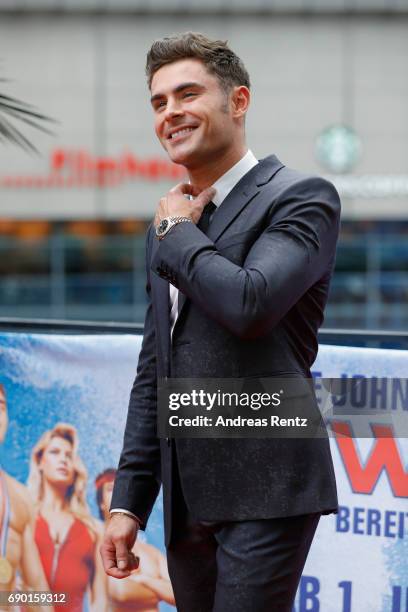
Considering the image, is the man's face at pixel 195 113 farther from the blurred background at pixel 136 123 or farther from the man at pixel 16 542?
the blurred background at pixel 136 123

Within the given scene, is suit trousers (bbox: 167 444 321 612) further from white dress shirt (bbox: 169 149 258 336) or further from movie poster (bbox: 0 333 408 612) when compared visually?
movie poster (bbox: 0 333 408 612)

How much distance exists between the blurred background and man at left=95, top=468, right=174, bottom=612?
21.6m

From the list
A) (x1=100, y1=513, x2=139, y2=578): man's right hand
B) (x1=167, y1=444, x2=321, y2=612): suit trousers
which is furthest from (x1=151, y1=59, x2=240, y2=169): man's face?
(x1=100, y1=513, x2=139, y2=578): man's right hand

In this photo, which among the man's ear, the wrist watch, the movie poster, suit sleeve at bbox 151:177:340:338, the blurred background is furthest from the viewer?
the blurred background

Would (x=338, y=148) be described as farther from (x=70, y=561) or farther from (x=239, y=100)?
(x=239, y=100)

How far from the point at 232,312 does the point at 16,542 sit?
2.11 metres

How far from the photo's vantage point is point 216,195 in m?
2.31

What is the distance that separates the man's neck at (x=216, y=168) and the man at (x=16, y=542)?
1.89 m

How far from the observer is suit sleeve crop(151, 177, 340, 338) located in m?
2.03

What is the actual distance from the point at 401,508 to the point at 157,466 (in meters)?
1.12

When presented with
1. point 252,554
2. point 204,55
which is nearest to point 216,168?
point 204,55

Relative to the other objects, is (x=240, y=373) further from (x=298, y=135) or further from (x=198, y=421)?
(x=298, y=135)

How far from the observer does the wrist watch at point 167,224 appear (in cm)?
218

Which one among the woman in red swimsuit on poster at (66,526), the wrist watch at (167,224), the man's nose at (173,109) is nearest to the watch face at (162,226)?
the wrist watch at (167,224)
